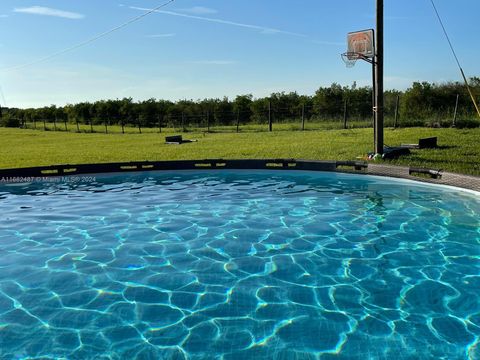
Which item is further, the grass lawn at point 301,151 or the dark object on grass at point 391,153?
the dark object on grass at point 391,153

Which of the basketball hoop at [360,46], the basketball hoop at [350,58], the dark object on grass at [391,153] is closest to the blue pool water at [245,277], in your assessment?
the dark object on grass at [391,153]

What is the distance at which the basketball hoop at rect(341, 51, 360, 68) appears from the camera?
11.0 metres

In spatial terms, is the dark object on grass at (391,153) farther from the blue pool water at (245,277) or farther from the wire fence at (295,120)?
the wire fence at (295,120)

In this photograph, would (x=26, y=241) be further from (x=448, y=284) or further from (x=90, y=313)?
(x=448, y=284)

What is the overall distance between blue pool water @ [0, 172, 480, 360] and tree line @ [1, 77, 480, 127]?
55.7ft

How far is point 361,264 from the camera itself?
16.3ft

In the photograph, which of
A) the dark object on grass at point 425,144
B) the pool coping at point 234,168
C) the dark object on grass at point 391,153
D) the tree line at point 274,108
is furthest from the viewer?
the tree line at point 274,108

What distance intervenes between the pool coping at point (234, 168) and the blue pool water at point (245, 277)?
2.16ft

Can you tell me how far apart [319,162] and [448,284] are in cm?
643

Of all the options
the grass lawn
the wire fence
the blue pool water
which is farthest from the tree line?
the blue pool water

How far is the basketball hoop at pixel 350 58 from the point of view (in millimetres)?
11039

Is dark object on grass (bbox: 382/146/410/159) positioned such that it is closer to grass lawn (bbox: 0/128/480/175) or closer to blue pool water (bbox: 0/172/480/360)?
grass lawn (bbox: 0/128/480/175)

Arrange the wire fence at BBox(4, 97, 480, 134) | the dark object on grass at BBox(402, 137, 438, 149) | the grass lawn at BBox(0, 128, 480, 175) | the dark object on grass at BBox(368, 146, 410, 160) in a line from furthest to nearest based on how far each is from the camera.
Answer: the wire fence at BBox(4, 97, 480, 134) → the dark object on grass at BBox(402, 137, 438, 149) → the dark object on grass at BBox(368, 146, 410, 160) → the grass lawn at BBox(0, 128, 480, 175)

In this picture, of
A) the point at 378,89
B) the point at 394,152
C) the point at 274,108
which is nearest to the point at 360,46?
the point at 378,89
